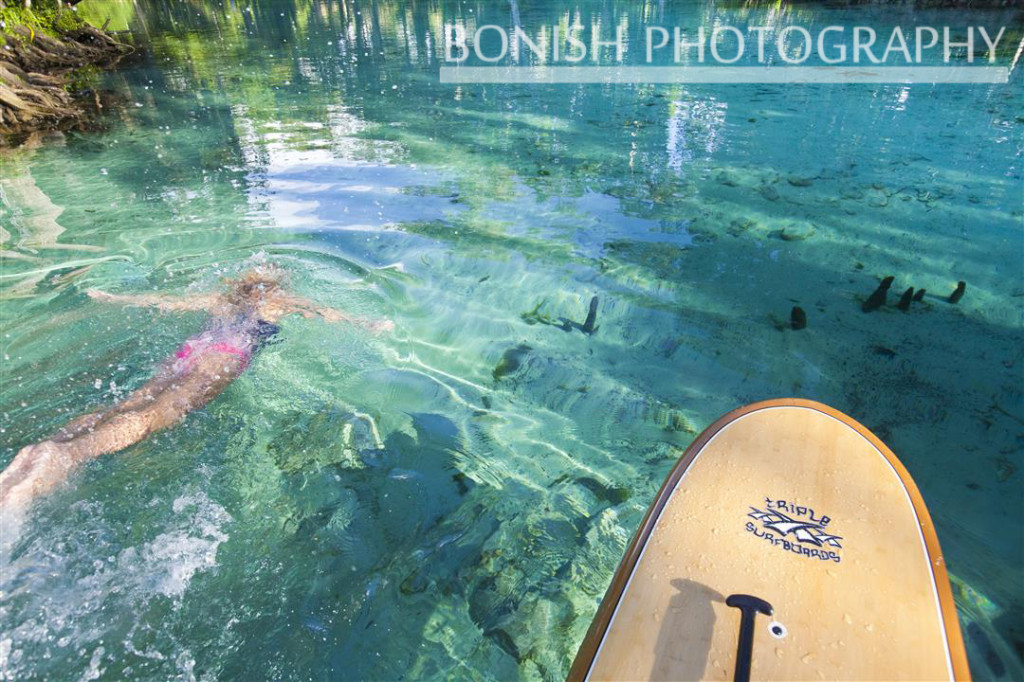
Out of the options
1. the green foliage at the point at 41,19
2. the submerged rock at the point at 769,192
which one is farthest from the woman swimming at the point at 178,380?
the green foliage at the point at 41,19

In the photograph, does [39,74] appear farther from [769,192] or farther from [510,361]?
[769,192]

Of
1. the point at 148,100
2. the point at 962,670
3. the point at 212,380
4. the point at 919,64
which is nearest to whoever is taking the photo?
the point at 962,670

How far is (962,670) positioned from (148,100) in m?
13.5

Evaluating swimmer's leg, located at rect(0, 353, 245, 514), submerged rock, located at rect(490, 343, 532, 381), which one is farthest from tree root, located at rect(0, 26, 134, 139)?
submerged rock, located at rect(490, 343, 532, 381)

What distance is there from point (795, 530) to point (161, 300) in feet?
15.3

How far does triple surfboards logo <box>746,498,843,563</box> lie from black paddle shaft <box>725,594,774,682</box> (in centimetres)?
32

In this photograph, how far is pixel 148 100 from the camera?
10.5 metres

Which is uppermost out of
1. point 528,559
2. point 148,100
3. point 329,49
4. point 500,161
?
point 329,49

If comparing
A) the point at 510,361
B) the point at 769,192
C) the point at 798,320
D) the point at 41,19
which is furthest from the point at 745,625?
the point at 41,19

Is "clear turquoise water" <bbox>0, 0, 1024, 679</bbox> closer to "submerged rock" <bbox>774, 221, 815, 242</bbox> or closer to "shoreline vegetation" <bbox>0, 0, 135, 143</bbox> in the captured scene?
"submerged rock" <bbox>774, 221, 815, 242</bbox>

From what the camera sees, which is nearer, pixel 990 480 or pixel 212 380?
pixel 990 480

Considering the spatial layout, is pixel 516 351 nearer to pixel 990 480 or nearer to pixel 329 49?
pixel 990 480

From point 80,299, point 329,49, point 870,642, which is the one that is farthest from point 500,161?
point 329,49

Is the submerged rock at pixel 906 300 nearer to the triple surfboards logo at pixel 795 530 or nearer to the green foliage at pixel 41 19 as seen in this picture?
the triple surfboards logo at pixel 795 530
